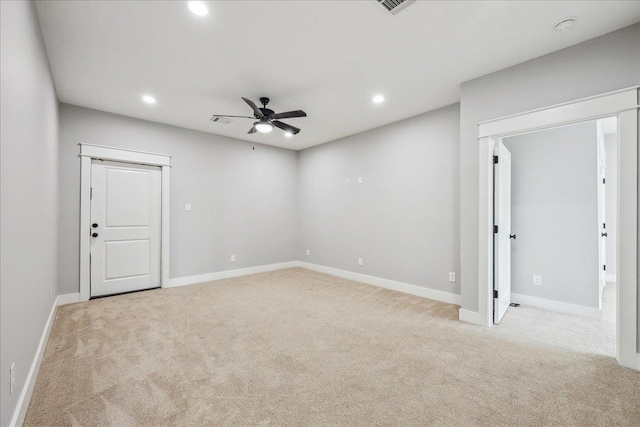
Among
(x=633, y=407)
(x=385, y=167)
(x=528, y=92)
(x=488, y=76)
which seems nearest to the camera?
(x=633, y=407)

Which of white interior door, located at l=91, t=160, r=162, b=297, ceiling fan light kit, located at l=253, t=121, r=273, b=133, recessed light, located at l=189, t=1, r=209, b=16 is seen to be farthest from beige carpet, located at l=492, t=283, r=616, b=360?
white interior door, located at l=91, t=160, r=162, b=297

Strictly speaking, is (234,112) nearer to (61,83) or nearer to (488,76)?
(61,83)

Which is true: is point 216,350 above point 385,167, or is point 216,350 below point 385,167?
below

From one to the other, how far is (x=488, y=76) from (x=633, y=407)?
309 cm

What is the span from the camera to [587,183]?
3.43 m

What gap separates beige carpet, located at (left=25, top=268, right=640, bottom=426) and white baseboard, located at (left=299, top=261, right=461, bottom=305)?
0.44 m

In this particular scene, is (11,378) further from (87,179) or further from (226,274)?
(226,274)

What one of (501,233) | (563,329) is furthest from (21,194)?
(563,329)

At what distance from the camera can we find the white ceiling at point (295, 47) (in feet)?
7.01

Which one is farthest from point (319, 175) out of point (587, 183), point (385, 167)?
point (587, 183)

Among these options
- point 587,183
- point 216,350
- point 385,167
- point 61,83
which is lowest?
point 216,350

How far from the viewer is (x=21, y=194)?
1.77 meters

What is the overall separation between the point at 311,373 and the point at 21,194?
2.36 meters

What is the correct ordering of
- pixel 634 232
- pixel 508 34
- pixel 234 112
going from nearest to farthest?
1. pixel 634 232
2. pixel 508 34
3. pixel 234 112
